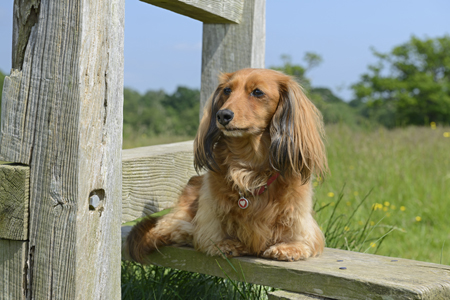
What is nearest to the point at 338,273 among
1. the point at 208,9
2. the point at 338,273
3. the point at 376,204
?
the point at 338,273

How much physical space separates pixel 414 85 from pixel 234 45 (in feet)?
96.3

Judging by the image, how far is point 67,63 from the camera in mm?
1652

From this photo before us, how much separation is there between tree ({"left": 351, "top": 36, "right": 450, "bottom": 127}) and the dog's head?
2834 cm

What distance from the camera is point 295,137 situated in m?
2.29

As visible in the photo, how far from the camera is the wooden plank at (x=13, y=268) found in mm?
1755

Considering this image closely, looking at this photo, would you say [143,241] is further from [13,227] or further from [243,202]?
[13,227]

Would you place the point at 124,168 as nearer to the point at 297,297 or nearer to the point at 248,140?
the point at 248,140

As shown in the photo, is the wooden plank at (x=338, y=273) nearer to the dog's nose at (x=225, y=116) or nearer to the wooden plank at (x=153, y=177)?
the wooden plank at (x=153, y=177)

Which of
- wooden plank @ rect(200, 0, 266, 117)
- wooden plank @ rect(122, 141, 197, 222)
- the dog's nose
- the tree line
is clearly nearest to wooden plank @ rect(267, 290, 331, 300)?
the dog's nose

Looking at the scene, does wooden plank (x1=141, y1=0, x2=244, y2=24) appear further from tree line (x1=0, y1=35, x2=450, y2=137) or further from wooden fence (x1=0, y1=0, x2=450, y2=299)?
tree line (x1=0, y1=35, x2=450, y2=137)

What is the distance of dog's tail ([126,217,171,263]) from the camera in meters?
2.54

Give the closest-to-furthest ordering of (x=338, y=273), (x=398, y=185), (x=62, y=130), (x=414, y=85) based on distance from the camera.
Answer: (x=62, y=130)
(x=338, y=273)
(x=398, y=185)
(x=414, y=85)

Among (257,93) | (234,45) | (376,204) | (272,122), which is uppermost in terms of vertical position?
(234,45)

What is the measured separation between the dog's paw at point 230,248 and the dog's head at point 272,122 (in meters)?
0.39
